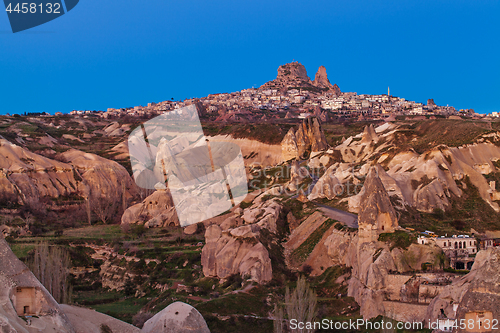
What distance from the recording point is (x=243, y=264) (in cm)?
4044

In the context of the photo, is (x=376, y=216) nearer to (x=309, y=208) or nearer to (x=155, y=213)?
(x=309, y=208)

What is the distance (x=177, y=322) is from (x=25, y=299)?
7357 mm

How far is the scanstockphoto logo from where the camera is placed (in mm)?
32562

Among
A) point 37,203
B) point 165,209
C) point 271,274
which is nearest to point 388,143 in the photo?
point 165,209

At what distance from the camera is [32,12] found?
34031mm

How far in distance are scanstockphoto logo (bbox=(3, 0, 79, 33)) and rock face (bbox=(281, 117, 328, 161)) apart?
190 ft

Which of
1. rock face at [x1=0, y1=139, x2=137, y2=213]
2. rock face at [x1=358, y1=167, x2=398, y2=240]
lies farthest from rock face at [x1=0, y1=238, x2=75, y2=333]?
rock face at [x1=0, y1=139, x2=137, y2=213]

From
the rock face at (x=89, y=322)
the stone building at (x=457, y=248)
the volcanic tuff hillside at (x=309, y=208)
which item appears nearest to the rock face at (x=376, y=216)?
the volcanic tuff hillside at (x=309, y=208)

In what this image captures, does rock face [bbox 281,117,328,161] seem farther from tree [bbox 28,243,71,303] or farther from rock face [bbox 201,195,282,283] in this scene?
tree [bbox 28,243,71,303]

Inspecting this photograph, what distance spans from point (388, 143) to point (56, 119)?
3582 inches

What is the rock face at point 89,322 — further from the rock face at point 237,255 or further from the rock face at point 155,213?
the rock face at point 155,213

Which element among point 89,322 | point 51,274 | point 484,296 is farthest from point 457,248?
point 51,274

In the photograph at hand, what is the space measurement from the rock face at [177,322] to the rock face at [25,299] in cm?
519

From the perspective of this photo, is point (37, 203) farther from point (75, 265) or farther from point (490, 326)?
point (490, 326)
